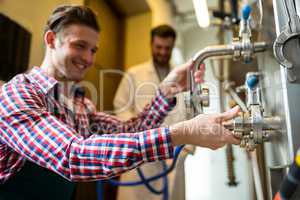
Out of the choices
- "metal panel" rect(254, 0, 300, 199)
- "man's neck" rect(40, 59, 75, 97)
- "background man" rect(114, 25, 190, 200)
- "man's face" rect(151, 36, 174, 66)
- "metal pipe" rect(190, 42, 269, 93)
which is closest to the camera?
"metal panel" rect(254, 0, 300, 199)

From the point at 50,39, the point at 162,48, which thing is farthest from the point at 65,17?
the point at 162,48

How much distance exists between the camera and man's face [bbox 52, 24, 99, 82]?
70 centimetres

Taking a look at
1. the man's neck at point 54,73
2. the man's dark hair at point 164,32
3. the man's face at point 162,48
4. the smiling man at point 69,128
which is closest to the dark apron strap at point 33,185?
the smiling man at point 69,128

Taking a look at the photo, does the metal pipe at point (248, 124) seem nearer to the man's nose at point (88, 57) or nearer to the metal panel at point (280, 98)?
the metal panel at point (280, 98)

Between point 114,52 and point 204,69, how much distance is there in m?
0.67

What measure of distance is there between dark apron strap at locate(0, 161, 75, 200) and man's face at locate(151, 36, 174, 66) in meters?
0.76

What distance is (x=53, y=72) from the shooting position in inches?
28.3

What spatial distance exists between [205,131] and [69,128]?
0.25 meters

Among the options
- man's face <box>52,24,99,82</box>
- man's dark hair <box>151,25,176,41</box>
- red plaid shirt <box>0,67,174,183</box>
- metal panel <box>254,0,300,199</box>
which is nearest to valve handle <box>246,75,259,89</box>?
metal panel <box>254,0,300,199</box>

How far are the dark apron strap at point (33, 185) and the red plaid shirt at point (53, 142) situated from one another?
0.02m

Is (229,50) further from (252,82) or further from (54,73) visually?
(54,73)

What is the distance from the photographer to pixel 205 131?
1.54 ft

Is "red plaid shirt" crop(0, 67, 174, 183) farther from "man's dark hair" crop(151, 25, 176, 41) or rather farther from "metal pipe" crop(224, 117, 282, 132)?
"man's dark hair" crop(151, 25, 176, 41)

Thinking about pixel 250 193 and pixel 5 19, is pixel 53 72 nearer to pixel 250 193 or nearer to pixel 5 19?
pixel 5 19
